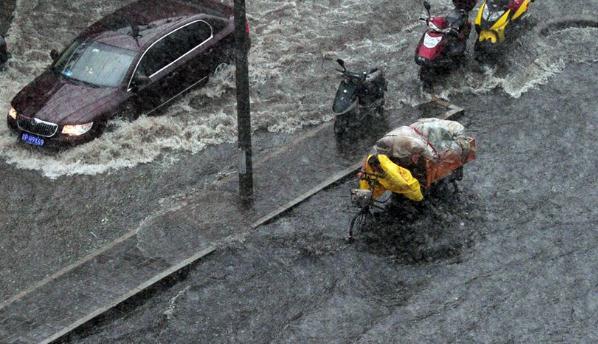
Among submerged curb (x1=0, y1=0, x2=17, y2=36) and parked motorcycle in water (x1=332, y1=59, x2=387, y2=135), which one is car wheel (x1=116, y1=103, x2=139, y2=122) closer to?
parked motorcycle in water (x1=332, y1=59, x2=387, y2=135)

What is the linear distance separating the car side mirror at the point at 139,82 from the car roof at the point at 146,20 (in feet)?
1.73

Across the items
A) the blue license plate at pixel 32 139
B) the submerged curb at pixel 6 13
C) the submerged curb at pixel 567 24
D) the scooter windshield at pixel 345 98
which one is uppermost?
the scooter windshield at pixel 345 98

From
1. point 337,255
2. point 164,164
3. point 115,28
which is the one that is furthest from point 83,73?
point 337,255

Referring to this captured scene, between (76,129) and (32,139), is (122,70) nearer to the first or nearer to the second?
(76,129)

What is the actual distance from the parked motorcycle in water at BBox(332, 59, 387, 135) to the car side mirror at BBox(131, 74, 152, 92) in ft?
9.83

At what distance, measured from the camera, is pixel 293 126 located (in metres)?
12.4

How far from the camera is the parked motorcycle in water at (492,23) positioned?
13695 millimetres

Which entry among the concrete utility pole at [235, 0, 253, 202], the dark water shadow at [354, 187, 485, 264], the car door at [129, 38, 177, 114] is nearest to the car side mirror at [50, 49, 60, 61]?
the car door at [129, 38, 177, 114]

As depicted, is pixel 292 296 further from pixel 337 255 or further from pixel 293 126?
pixel 293 126

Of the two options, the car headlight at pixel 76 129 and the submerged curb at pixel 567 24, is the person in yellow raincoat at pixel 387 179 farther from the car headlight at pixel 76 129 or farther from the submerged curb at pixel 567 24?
the submerged curb at pixel 567 24

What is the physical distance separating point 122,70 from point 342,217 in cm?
437

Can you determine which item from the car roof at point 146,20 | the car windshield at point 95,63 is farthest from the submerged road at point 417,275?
the car roof at point 146,20

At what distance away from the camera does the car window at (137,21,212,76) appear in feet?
39.7

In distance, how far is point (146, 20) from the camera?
12805 millimetres
